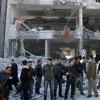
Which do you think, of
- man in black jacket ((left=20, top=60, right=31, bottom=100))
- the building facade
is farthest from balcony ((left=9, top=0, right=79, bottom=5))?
man in black jacket ((left=20, top=60, right=31, bottom=100))

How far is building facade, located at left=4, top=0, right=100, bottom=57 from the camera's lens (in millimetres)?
36625

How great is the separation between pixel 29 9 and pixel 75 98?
77.7 ft

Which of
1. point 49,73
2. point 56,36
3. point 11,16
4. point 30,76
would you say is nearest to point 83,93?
point 49,73

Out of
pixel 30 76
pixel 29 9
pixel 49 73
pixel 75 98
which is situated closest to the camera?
pixel 30 76

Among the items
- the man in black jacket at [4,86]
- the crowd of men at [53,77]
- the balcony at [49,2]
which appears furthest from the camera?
the balcony at [49,2]

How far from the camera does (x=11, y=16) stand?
37.9 meters

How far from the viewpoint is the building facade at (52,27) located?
120 feet

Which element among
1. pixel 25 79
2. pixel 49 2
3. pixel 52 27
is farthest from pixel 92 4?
pixel 25 79

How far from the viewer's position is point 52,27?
136 ft

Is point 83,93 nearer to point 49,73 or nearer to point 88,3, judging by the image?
point 49,73

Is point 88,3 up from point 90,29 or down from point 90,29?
up

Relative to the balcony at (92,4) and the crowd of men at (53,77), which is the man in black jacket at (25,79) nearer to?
the crowd of men at (53,77)

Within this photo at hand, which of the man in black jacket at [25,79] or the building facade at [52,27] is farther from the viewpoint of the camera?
the building facade at [52,27]

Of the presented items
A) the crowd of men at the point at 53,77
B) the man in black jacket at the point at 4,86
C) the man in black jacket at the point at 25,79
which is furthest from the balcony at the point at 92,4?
the man in black jacket at the point at 4,86
